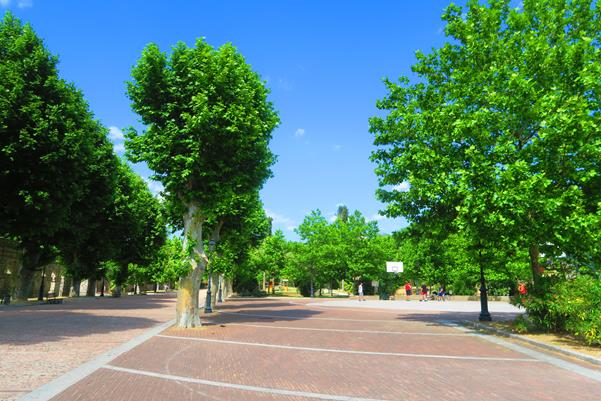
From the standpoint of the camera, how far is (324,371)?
27.4ft

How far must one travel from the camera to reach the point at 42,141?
19.6 m

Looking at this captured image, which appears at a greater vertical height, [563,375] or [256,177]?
[256,177]

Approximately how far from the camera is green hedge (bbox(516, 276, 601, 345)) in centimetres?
1100

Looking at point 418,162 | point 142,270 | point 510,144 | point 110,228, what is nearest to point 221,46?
point 418,162

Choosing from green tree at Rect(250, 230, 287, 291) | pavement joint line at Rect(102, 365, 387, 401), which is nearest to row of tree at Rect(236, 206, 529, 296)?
green tree at Rect(250, 230, 287, 291)

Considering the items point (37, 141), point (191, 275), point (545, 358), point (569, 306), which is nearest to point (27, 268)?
point (37, 141)

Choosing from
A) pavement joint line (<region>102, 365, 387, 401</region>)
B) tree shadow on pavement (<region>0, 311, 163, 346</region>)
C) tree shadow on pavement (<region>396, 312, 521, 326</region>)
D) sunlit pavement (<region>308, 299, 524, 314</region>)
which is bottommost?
sunlit pavement (<region>308, 299, 524, 314</region>)

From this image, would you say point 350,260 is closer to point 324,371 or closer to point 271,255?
point 271,255

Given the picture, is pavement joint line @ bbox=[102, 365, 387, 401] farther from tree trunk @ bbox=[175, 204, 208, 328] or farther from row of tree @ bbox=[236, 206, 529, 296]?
row of tree @ bbox=[236, 206, 529, 296]

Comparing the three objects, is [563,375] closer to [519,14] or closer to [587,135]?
[587,135]

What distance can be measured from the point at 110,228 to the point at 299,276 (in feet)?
100

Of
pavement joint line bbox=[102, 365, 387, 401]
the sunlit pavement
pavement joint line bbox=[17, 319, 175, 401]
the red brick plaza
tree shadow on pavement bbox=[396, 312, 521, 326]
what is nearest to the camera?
pavement joint line bbox=[17, 319, 175, 401]

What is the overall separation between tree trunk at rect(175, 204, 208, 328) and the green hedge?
12054 mm

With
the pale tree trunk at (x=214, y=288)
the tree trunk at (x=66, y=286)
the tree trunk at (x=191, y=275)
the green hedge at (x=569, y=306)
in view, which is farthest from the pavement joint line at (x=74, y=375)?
the tree trunk at (x=66, y=286)
